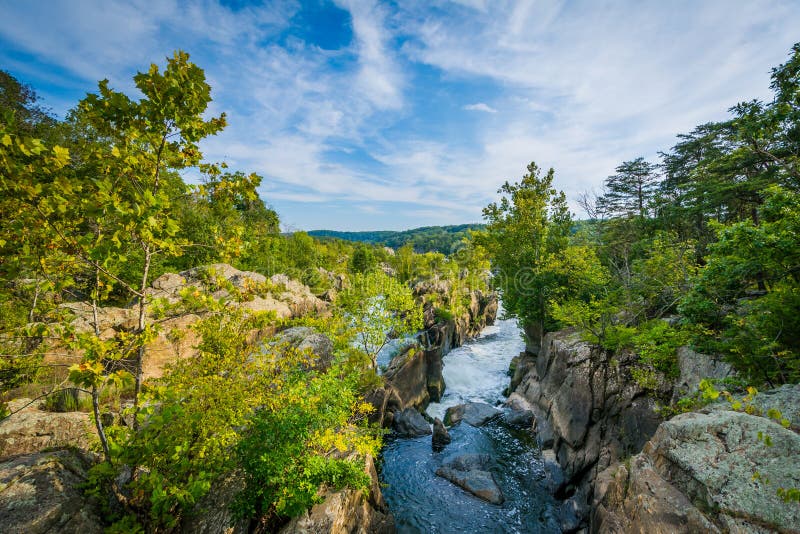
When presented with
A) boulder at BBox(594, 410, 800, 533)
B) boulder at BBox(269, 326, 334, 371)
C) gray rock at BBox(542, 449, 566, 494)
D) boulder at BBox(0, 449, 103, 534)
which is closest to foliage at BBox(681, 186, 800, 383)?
boulder at BBox(594, 410, 800, 533)

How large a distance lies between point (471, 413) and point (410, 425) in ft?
13.7

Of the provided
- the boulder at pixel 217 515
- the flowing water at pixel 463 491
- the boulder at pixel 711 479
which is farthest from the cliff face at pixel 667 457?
the boulder at pixel 217 515

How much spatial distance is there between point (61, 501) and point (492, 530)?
1241cm

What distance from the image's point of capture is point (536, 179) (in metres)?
23.0

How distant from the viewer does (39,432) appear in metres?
7.51

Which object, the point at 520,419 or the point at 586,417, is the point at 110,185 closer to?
A: the point at 586,417

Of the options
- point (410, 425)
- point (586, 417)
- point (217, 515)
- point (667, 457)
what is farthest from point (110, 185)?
point (410, 425)

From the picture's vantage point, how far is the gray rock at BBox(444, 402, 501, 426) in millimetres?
18266

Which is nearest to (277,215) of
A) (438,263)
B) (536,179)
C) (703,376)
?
(438,263)

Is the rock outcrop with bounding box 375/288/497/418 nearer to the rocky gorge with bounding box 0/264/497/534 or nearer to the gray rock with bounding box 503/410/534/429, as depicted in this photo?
the gray rock with bounding box 503/410/534/429

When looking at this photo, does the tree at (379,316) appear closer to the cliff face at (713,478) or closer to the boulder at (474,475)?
the boulder at (474,475)

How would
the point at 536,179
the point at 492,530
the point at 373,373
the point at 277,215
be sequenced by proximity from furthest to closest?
the point at 277,215
the point at 536,179
the point at 373,373
the point at 492,530

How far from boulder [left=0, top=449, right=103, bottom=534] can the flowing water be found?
9759 millimetres

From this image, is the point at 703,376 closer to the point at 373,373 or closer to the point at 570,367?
the point at 570,367
